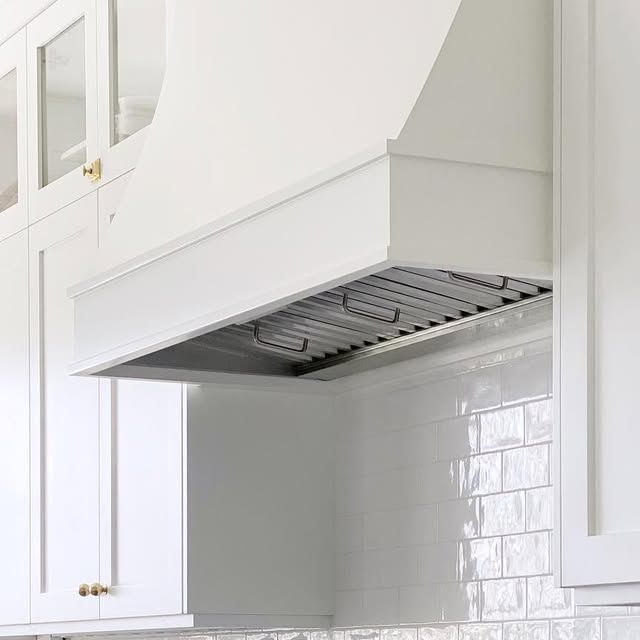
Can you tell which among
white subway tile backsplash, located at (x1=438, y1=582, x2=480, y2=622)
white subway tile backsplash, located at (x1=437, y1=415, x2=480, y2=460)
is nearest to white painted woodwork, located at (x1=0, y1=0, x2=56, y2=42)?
white subway tile backsplash, located at (x1=437, y1=415, x2=480, y2=460)

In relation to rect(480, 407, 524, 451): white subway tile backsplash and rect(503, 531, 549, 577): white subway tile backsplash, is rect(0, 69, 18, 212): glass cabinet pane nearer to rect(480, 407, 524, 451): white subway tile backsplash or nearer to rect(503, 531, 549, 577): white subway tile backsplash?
rect(480, 407, 524, 451): white subway tile backsplash

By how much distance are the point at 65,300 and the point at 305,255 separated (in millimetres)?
1320

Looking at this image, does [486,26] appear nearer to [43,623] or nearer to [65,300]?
[65,300]

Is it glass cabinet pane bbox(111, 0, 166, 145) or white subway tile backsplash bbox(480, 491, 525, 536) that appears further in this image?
glass cabinet pane bbox(111, 0, 166, 145)

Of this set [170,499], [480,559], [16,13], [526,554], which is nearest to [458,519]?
[480,559]

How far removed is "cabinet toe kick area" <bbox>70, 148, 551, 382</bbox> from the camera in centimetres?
175

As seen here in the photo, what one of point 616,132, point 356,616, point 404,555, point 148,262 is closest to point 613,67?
point 616,132

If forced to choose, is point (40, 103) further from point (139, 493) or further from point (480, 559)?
point (480, 559)

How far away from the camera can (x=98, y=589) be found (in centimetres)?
286

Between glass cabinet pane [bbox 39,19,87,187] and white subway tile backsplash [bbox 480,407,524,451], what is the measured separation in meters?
1.18

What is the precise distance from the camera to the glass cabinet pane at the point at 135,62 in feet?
9.46

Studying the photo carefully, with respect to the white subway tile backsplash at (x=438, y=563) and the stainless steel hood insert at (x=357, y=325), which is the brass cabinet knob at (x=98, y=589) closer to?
the stainless steel hood insert at (x=357, y=325)

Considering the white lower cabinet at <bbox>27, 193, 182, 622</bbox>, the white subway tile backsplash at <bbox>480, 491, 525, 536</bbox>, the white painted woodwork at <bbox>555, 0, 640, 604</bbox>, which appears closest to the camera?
the white painted woodwork at <bbox>555, 0, 640, 604</bbox>

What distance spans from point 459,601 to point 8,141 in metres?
1.70
